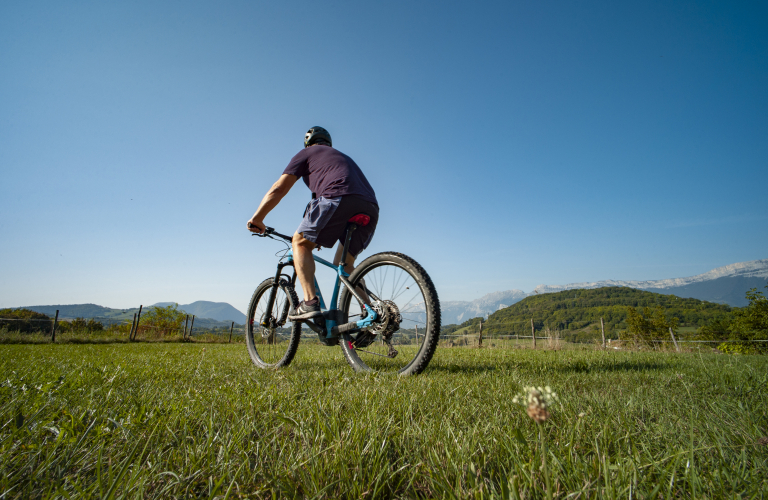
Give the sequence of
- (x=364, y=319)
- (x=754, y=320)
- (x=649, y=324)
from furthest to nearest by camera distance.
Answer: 1. (x=649, y=324)
2. (x=754, y=320)
3. (x=364, y=319)

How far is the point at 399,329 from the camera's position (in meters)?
2.78

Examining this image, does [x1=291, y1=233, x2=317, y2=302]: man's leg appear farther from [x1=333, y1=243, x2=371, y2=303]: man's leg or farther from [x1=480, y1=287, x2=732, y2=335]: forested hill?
[x1=480, y1=287, x2=732, y2=335]: forested hill

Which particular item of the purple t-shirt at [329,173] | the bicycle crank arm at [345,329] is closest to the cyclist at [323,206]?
the purple t-shirt at [329,173]

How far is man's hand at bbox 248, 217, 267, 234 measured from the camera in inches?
139

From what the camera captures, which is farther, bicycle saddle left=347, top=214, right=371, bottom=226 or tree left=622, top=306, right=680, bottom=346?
tree left=622, top=306, right=680, bottom=346

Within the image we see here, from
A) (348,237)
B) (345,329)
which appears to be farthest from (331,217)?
(345,329)

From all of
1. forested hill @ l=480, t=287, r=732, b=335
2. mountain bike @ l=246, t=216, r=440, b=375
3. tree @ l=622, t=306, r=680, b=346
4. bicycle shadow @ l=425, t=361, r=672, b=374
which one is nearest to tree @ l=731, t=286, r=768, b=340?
tree @ l=622, t=306, r=680, b=346

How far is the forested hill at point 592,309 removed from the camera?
95.2 metres

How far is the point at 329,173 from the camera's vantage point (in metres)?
2.97

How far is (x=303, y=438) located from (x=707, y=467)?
3.80 feet

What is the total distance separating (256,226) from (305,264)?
937mm

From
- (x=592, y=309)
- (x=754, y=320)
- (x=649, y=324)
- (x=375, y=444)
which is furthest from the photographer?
(x=592, y=309)

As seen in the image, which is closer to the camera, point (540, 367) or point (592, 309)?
point (540, 367)

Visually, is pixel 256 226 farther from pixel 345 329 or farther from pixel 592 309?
pixel 592 309
